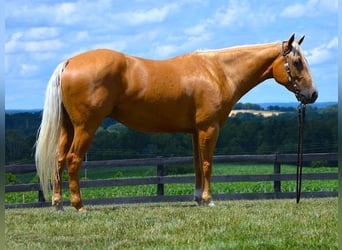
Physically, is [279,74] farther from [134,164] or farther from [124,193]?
[124,193]

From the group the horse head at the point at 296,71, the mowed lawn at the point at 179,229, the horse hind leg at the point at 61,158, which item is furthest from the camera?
the horse head at the point at 296,71

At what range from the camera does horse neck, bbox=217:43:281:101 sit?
912 centimetres

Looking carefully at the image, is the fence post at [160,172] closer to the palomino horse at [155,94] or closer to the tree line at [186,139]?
the palomino horse at [155,94]

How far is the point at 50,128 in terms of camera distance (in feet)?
27.2

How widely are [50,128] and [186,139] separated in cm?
1410

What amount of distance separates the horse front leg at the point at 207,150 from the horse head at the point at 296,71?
1.25 metres

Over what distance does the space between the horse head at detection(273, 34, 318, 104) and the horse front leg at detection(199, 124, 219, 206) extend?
1.25 m

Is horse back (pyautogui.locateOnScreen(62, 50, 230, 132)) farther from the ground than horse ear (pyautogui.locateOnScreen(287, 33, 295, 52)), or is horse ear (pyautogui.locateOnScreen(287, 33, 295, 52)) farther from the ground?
horse ear (pyautogui.locateOnScreen(287, 33, 295, 52))

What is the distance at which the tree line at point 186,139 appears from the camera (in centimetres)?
1928

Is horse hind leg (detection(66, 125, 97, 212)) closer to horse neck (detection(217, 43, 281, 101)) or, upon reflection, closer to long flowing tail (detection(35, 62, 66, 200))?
long flowing tail (detection(35, 62, 66, 200))

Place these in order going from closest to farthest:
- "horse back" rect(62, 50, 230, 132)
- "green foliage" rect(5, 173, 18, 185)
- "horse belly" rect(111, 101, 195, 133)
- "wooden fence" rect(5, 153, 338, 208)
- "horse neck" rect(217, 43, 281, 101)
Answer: "horse back" rect(62, 50, 230, 132) → "horse belly" rect(111, 101, 195, 133) → "horse neck" rect(217, 43, 281, 101) → "wooden fence" rect(5, 153, 338, 208) → "green foliage" rect(5, 173, 18, 185)

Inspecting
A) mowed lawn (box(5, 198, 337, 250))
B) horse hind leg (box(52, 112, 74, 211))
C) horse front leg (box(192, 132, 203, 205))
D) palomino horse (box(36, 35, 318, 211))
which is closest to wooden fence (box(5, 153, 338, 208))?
horse front leg (box(192, 132, 203, 205))

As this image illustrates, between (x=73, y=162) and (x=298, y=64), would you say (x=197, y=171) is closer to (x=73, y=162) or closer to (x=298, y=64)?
(x=73, y=162)

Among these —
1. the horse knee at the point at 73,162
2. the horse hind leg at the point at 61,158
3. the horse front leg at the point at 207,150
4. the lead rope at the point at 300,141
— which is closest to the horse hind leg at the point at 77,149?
the horse knee at the point at 73,162
